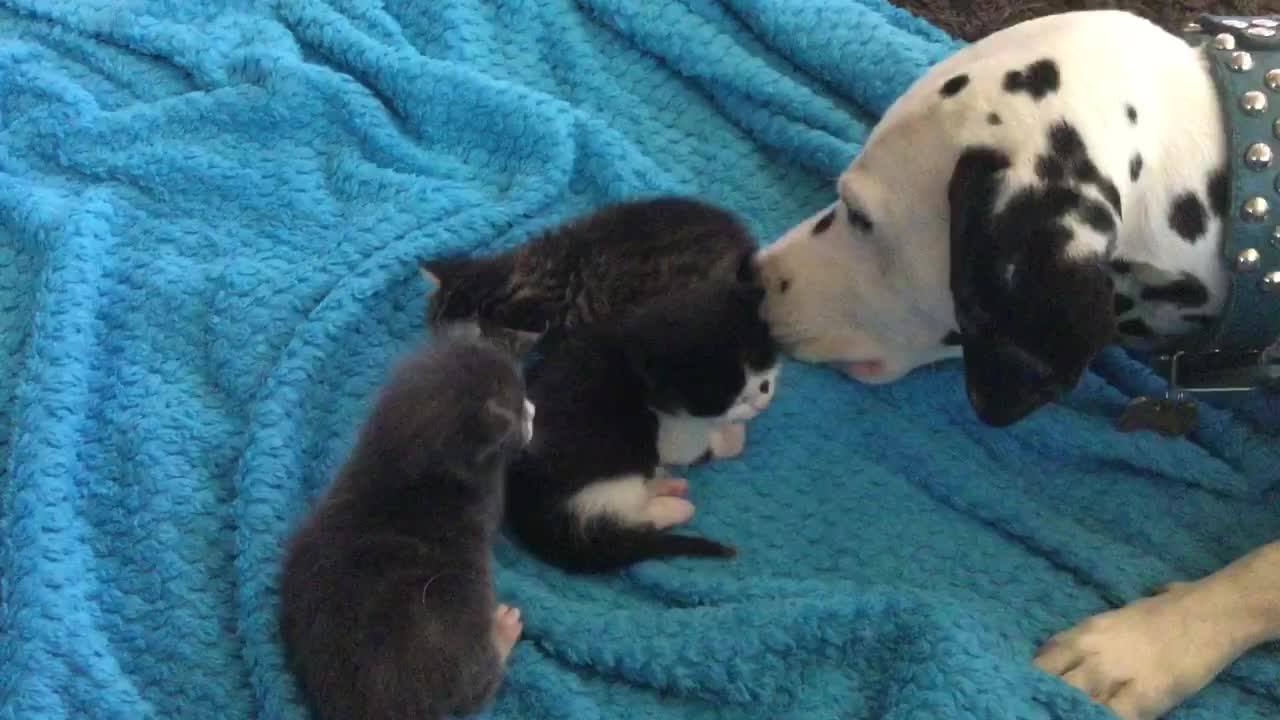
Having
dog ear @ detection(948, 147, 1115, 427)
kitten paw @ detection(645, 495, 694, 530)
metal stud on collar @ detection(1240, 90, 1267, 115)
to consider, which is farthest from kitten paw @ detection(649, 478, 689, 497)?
metal stud on collar @ detection(1240, 90, 1267, 115)

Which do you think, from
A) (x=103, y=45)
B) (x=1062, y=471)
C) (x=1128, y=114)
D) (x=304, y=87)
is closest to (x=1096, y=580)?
(x=1062, y=471)

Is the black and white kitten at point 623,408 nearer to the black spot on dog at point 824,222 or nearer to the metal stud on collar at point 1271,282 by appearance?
the black spot on dog at point 824,222

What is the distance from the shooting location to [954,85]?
1.71m

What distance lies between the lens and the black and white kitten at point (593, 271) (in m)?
2.00

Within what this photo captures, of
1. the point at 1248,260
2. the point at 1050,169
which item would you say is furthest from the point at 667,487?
the point at 1248,260

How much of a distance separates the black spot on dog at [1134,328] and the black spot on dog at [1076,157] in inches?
13.6

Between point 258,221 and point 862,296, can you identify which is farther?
point 258,221

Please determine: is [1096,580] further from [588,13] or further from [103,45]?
[103,45]

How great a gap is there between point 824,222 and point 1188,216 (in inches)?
20.3

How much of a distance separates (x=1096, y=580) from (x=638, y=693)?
29.3 inches

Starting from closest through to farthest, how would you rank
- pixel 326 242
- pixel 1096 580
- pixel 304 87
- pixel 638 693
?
pixel 638 693
pixel 1096 580
pixel 326 242
pixel 304 87

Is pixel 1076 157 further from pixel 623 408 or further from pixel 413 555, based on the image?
pixel 413 555

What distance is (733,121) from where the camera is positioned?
257cm

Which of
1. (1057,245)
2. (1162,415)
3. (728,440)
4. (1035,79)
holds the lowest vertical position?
(728,440)
